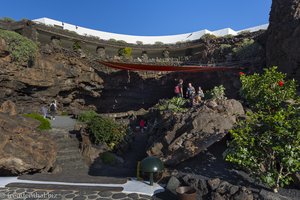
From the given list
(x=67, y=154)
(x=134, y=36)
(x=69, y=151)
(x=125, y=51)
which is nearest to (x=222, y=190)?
(x=67, y=154)

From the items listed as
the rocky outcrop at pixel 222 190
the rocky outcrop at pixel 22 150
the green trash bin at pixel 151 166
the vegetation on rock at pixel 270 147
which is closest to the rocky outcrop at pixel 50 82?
the rocky outcrop at pixel 22 150

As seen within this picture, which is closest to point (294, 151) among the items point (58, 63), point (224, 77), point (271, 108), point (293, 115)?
point (293, 115)

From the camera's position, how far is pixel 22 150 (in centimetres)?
910

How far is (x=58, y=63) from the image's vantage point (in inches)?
868

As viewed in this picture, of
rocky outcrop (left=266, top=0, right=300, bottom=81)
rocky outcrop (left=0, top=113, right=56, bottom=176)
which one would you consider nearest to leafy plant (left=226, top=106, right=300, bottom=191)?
rocky outcrop (left=0, top=113, right=56, bottom=176)

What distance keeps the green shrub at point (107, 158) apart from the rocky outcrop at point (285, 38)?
11.9 metres

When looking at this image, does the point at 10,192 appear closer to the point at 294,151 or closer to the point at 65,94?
the point at 294,151

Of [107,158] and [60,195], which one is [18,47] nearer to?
[107,158]

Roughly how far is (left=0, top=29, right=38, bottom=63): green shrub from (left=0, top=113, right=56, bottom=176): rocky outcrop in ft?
32.4

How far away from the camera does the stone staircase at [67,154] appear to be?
10.9 meters

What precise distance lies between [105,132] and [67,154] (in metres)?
2.69

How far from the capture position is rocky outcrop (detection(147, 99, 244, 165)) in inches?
330

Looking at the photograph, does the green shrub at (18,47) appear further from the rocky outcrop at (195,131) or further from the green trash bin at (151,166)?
the green trash bin at (151,166)

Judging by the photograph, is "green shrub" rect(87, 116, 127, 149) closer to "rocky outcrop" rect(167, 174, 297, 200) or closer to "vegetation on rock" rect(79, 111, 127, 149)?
"vegetation on rock" rect(79, 111, 127, 149)
